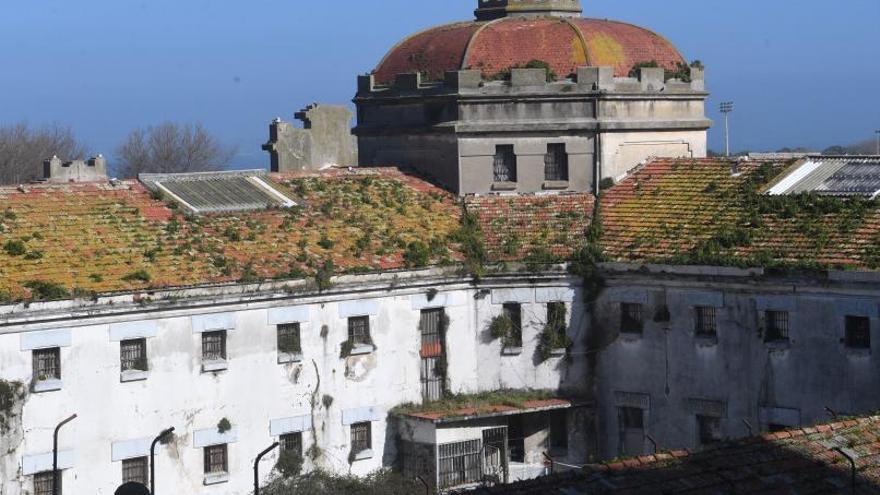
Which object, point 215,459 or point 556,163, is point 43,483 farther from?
point 556,163

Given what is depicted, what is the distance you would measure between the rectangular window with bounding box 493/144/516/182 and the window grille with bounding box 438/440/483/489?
8.14m

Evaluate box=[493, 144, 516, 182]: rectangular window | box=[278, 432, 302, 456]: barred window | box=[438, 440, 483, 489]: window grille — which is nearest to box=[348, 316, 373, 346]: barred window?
box=[278, 432, 302, 456]: barred window

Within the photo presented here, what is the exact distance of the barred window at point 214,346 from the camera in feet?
128

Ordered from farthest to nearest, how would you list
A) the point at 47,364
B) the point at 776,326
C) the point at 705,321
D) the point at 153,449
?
the point at 705,321 < the point at 776,326 < the point at 153,449 < the point at 47,364

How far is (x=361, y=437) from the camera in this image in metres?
41.8

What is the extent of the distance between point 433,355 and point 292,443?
14.7ft

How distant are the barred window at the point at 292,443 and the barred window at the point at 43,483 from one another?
570 centimetres

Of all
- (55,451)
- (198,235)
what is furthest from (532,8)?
(55,451)

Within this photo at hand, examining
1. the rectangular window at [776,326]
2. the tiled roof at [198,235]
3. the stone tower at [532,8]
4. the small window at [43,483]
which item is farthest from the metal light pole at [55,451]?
the stone tower at [532,8]

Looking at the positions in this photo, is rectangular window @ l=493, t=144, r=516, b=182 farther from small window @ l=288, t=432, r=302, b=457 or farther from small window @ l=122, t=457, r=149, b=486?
small window @ l=122, t=457, r=149, b=486

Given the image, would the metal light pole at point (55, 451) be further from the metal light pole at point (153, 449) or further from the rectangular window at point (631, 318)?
the rectangular window at point (631, 318)

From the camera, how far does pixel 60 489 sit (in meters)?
36.8

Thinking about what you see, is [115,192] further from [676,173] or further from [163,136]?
[163,136]

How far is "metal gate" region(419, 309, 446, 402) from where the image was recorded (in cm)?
4300
